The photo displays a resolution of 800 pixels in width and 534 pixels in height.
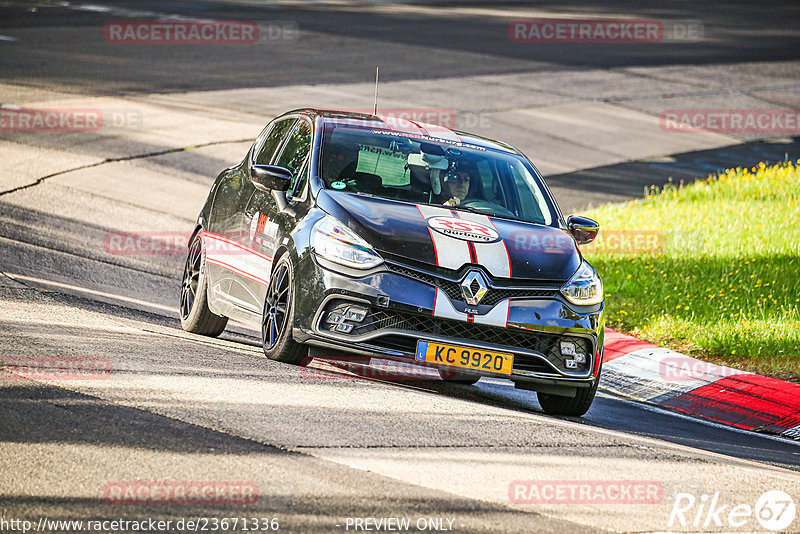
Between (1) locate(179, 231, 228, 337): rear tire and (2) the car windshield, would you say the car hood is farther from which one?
(1) locate(179, 231, 228, 337): rear tire

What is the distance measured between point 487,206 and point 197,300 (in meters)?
2.55

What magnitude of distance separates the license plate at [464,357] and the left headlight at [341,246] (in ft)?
2.06

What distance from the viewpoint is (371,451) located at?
19.9 ft

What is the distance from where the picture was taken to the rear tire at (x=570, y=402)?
810 cm

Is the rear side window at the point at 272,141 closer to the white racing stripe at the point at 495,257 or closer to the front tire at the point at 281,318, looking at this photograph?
the front tire at the point at 281,318

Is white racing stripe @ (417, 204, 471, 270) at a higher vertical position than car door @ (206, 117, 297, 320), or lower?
higher

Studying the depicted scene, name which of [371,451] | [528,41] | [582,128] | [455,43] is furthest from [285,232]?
[528,41]

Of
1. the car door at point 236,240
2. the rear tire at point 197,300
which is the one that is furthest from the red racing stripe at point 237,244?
the rear tire at point 197,300

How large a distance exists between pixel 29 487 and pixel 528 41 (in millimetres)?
32154

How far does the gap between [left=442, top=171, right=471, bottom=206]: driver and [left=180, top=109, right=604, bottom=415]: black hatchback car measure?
0.01 meters

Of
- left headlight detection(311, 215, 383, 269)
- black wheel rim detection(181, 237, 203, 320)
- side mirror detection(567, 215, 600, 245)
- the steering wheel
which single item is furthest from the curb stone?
black wheel rim detection(181, 237, 203, 320)

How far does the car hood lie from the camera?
25.0 ft

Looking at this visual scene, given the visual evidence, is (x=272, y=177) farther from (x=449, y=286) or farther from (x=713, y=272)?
(x=713, y=272)

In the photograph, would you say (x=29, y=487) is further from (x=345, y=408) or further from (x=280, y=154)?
(x=280, y=154)
